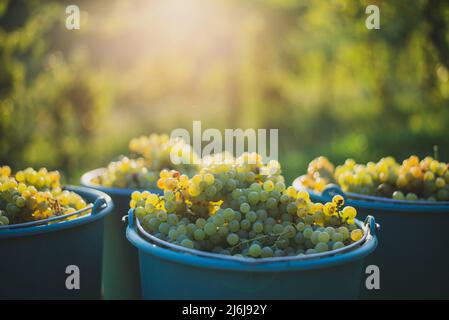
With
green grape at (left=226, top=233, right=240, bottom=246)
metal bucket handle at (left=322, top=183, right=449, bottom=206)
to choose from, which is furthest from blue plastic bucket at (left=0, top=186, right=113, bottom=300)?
metal bucket handle at (left=322, top=183, right=449, bottom=206)

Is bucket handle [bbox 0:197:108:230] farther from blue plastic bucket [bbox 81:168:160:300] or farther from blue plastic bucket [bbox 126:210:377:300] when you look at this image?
blue plastic bucket [bbox 126:210:377:300]

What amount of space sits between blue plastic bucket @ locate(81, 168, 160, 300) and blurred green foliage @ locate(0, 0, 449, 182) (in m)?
2.99

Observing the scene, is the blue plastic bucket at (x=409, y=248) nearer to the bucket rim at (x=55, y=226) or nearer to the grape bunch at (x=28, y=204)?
the bucket rim at (x=55, y=226)

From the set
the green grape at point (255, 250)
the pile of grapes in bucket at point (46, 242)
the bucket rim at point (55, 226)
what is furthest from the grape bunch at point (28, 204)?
the green grape at point (255, 250)

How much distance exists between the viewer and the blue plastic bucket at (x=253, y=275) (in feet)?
4.90

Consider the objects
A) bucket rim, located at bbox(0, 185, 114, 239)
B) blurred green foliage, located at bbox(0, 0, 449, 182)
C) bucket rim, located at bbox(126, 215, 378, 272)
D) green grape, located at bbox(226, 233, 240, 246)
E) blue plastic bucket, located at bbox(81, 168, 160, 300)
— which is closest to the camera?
bucket rim, located at bbox(126, 215, 378, 272)

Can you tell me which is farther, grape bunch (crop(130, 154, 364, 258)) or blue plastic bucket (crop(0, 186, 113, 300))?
blue plastic bucket (crop(0, 186, 113, 300))

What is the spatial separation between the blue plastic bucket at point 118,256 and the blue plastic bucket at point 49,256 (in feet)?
1.45

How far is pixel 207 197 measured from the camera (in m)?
1.85

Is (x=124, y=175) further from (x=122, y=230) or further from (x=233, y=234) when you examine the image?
(x=233, y=234)

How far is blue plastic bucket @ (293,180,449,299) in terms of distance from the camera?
2180mm

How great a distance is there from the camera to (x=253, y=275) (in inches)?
58.9

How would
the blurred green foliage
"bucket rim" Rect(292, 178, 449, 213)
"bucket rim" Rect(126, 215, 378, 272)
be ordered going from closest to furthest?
"bucket rim" Rect(126, 215, 378, 272) → "bucket rim" Rect(292, 178, 449, 213) → the blurred green foliage

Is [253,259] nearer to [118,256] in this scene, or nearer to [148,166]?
[118,256]
